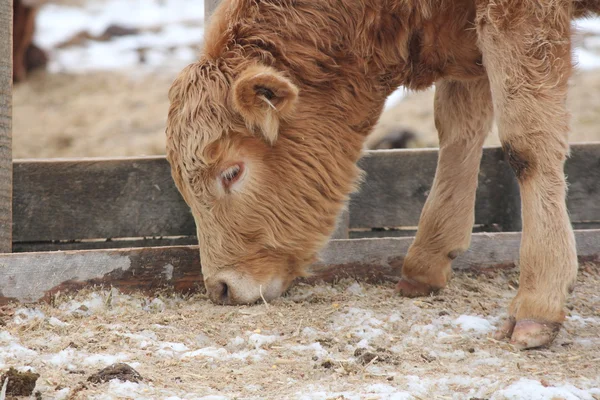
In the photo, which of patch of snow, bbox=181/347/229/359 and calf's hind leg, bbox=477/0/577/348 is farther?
calf's hind leg, bbox=477/0/577/348

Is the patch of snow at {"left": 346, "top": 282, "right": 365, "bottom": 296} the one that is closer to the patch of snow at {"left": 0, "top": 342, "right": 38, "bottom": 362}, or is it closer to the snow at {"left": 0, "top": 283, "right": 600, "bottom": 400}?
the snow at {"left": 0, "top": 283, "right": 600, "bottom": 400}

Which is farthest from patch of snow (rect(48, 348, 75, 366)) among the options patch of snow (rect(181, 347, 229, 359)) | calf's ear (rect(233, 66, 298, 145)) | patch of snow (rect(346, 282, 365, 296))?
patch of snow (rect(346, 282, 365, 296))

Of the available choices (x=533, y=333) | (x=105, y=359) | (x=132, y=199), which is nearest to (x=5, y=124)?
(x=132, y=199)

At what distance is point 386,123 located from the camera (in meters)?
10.8

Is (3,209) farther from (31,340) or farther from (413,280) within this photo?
(413,280)

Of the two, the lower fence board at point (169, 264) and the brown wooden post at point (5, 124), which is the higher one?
the brown wooden post at point (5, 124)

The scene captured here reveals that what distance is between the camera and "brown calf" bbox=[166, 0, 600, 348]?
12.6 feet

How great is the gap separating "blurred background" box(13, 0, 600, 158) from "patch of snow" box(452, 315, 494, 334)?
124cm

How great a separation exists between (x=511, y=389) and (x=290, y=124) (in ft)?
5.75

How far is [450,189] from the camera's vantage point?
4.77 m

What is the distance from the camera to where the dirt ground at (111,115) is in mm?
10078

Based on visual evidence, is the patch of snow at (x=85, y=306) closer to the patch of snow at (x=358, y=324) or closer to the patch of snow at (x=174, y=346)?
the patch of snow at (x=174, y=346)

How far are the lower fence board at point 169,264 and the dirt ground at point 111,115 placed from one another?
13.2ft

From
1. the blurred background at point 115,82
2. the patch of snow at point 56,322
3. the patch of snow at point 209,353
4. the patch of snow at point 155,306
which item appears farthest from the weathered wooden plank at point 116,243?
the patch of snow at point 209,353
